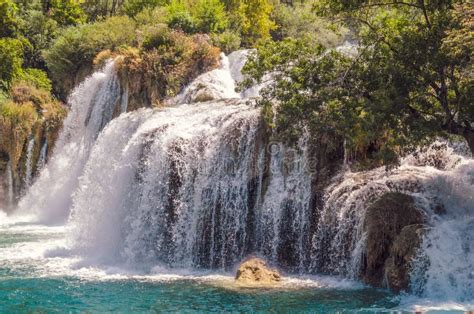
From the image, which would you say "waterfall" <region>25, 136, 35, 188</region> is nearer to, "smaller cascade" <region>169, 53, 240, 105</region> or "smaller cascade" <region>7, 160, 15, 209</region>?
"smaller cascade" <region>7, 160, 15, 209</region>

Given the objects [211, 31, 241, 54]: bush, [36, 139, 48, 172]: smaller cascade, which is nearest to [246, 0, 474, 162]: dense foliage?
[211, 31, 241, 54]: bush

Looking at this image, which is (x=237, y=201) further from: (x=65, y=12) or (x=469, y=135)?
(x=65, y=12)

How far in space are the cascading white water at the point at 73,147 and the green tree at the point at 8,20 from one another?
11670 mm

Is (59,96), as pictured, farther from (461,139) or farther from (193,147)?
(461,139)

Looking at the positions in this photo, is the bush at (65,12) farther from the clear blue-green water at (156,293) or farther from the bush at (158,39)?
the clear blue-green water at (156,293)

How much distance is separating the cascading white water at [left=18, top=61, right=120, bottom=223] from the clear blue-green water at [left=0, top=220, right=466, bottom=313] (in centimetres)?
907

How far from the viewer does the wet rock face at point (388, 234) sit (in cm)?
1174

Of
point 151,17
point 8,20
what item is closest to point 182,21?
point 151,17

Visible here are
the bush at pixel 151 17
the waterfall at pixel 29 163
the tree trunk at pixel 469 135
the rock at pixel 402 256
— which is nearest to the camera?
the rock at pixel 402 256

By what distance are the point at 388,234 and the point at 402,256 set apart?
0.78 m

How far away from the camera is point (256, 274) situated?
42.0ft

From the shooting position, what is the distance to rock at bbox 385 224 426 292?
1145cm

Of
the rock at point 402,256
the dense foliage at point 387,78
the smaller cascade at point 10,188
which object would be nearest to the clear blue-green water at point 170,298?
the rock at point 402,256

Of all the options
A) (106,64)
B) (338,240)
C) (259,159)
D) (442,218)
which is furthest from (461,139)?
(106,64)
